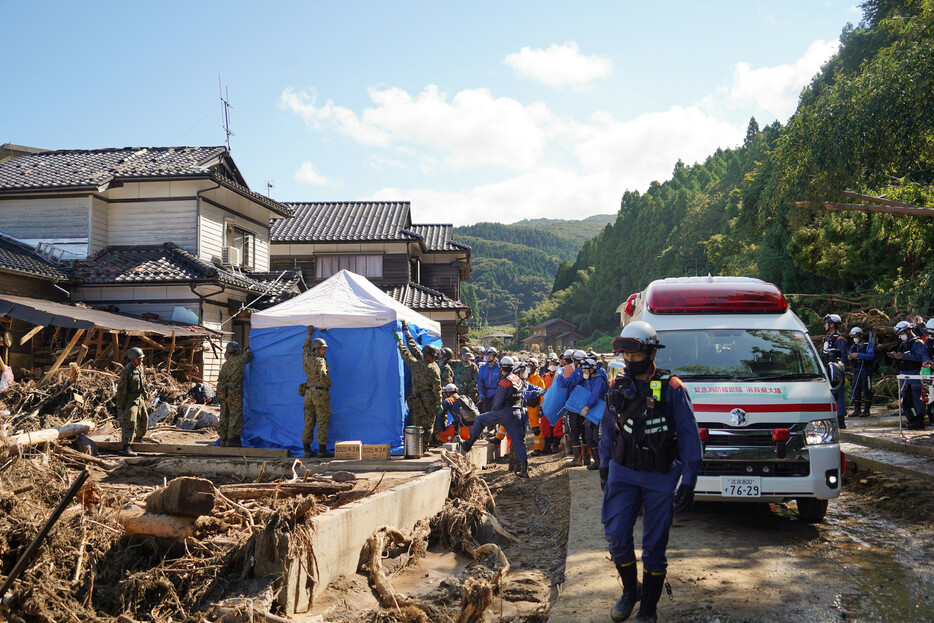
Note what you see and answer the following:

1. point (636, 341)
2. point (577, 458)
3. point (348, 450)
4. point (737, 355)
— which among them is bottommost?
point (577, 458)

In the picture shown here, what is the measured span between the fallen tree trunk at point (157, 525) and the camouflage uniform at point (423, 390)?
4918 mm

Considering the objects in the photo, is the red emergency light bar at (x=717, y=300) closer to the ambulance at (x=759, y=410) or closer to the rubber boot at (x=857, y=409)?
the ambulance at (x=759, y=410)

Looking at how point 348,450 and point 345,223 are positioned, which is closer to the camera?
point 348,450

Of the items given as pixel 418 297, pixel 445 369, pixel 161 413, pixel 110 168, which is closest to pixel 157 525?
pixel 445 369

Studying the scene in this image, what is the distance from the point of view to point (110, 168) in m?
20.3

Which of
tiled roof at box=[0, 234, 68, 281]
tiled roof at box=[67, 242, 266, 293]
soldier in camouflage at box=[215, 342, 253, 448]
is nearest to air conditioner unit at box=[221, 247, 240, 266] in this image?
tiled roof at box=[67, 242, 266, 293]

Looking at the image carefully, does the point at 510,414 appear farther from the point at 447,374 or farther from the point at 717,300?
the point at 717,300

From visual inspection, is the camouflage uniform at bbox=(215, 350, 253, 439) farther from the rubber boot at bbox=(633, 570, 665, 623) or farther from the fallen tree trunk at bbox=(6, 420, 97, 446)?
the rubber boot at bbox=(633, 570, 665, 623)

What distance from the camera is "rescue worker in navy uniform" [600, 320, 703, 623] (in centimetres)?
441

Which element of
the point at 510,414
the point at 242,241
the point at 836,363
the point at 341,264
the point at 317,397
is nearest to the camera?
the point at 317,397

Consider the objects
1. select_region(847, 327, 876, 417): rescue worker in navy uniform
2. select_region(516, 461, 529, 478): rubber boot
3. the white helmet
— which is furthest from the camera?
select_region(847, 327, 876, 417): rescue worker in navy uniform

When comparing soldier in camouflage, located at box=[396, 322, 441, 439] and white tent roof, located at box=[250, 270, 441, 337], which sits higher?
white tent roof, located at box=[250, 270, 441, 337]

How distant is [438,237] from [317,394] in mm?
22624

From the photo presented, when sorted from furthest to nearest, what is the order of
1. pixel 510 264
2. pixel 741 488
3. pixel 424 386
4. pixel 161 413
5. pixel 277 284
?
1. pixel 510 264
2. pixel 277 284
3. pixel 161 413
4. pixel 424 386
5. pixel 741 488
